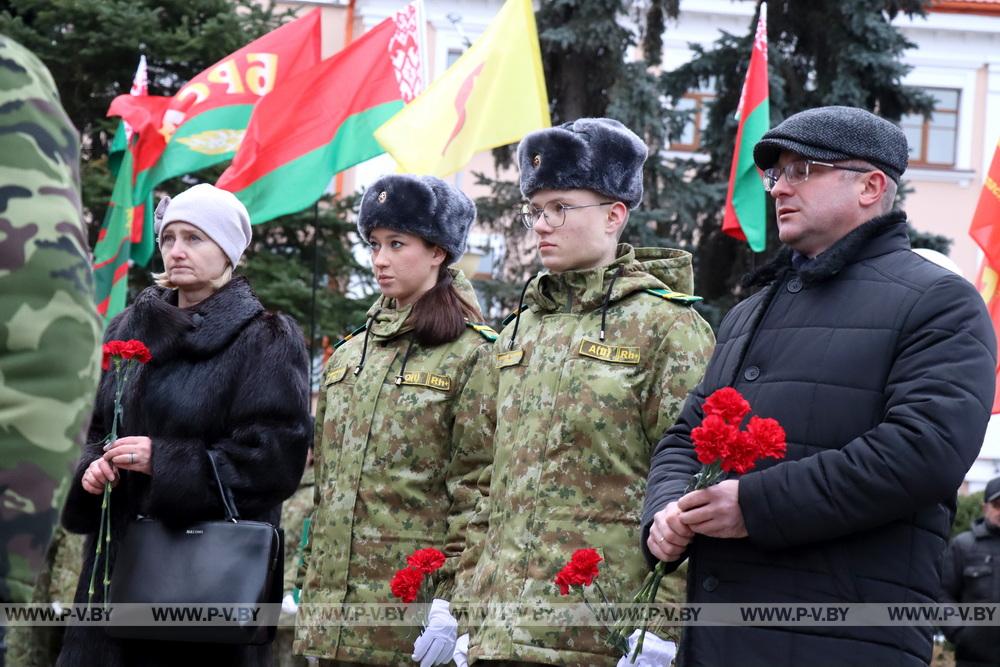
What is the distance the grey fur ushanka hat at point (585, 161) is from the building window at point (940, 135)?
20563 mm

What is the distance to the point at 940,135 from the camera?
2422 cm

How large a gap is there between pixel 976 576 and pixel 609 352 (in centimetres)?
562

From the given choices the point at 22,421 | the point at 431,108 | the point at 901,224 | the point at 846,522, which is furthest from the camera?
the point at 431,108

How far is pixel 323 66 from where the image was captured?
8.91 meters

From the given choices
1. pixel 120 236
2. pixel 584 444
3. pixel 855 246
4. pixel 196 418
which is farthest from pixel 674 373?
pixel 120 236

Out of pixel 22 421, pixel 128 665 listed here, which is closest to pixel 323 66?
pixel 128 665

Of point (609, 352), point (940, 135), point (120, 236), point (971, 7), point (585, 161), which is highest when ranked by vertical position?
point (585, 161)

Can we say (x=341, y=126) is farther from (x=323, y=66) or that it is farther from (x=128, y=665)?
(x=128, y=665)

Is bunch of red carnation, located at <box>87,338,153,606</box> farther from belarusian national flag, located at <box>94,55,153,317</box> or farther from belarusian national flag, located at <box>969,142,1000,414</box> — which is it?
belarusian national flag, located at <box>94,55,153,317</box>

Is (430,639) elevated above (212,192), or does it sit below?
below

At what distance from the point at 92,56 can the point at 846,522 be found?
41.3ft

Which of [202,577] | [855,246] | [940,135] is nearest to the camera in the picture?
[855,246]

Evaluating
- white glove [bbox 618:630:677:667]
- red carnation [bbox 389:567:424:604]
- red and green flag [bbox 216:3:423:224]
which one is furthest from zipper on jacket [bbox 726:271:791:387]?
red and green flag [bbox 216:3:423:224]

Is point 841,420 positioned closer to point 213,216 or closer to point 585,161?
point 585,161
